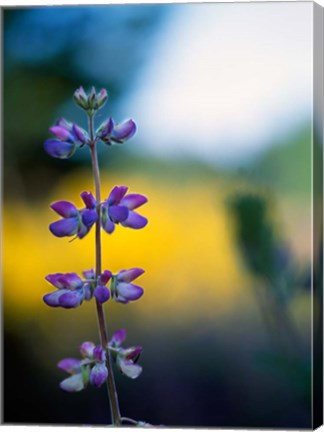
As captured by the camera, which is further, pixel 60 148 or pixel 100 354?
pixel 60 148

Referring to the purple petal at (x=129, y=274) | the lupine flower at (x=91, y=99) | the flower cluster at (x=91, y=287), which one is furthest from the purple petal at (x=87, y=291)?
the lupine flower at (x=91, y=99)

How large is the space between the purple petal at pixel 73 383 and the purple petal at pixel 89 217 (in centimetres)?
54

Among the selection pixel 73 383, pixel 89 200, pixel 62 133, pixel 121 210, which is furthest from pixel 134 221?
pixel 73 383

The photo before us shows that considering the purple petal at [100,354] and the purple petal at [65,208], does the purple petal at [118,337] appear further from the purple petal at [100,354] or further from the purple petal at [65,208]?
the purple petal at [65,208]

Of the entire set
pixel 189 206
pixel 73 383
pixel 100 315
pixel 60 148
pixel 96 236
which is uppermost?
pixel 60 148

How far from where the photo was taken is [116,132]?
4184 millimetres

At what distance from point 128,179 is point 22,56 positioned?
0.59 m

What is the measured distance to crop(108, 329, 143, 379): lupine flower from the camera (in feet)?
13.6

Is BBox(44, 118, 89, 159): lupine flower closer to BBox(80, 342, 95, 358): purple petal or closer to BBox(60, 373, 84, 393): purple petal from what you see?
BBox(80, 342, 95, 358): purple petal

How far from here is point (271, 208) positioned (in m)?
4.13

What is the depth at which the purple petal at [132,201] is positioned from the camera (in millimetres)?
4113

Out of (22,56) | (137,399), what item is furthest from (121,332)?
(22,56)

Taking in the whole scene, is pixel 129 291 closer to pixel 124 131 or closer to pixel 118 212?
pixel 118 212

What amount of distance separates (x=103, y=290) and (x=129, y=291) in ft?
0.34
